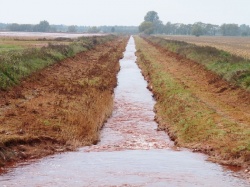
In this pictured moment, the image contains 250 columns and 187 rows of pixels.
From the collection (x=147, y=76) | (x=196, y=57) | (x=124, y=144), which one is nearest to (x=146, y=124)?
(x=124, y=144)

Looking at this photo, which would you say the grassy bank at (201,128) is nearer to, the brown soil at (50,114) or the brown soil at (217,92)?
the brown soil at (217,92)

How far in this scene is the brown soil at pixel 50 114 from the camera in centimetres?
1606

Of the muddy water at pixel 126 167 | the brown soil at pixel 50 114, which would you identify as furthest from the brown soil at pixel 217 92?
the brown soil at pixel 50 114

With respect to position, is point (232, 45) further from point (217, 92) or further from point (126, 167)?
point (126, 167)

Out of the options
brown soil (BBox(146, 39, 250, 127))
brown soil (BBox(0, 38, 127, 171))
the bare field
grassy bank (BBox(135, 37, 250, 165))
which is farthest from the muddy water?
the bare field

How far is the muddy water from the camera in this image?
12.8 metres

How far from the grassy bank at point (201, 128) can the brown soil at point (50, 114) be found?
4.02 m

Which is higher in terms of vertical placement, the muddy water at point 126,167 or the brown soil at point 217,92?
the brown soil at point 217,92

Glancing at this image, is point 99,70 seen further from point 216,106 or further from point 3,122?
point 3,122

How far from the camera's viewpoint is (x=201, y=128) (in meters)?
19.3

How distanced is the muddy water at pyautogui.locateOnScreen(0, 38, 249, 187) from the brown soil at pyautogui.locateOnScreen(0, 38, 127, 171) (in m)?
0.96

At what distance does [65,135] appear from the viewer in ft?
58.1

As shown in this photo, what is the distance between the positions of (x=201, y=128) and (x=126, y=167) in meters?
6.51

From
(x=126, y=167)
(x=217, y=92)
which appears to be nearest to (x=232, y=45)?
(x=217, y=92)
